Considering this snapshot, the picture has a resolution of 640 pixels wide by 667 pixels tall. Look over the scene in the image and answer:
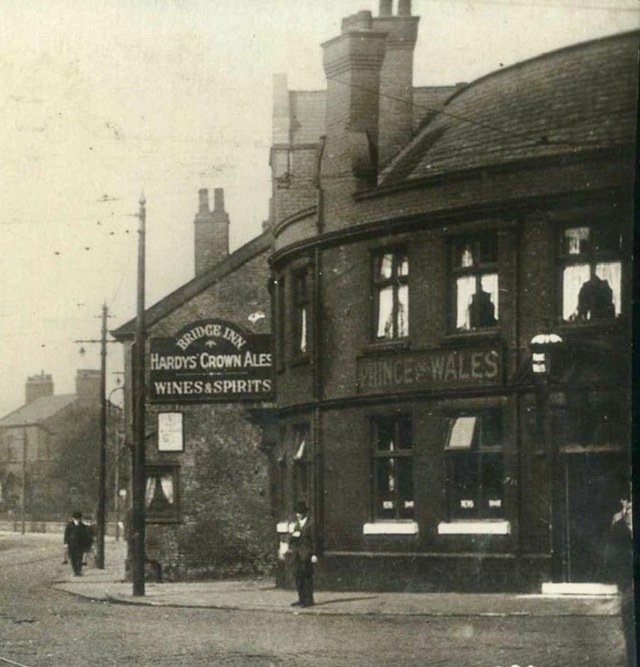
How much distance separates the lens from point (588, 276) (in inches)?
666

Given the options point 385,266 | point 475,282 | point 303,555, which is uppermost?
point 385,266

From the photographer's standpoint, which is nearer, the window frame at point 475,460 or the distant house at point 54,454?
the window frame at point 475,460

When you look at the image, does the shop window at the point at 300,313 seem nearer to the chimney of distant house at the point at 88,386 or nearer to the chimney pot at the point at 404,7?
the chimney of distant house at the point at 88,386

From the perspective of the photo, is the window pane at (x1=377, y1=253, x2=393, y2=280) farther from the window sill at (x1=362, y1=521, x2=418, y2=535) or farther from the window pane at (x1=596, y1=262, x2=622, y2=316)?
the window pane at (x1=596, y1=262, x2=622, y2=316)

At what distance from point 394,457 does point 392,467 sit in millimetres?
165

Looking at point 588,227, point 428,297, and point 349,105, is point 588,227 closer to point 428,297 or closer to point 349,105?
point 428,297

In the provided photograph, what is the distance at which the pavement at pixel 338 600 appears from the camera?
16172 mm

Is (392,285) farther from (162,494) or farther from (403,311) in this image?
(162,494)

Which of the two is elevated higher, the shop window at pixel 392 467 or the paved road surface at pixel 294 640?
the shop window at pixel 392 467

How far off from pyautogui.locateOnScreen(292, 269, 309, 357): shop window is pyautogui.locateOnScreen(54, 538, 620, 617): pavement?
3956mm

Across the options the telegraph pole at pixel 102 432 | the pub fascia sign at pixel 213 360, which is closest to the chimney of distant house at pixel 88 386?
the telegraph pole at pixel 102 432

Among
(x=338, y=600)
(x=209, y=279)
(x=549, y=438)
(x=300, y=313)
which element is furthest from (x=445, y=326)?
(x=209, y=279)

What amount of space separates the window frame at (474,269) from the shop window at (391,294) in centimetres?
86

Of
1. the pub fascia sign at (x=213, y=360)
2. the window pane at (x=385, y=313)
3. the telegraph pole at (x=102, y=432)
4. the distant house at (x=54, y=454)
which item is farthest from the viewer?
the pub fascia sign at (x=213, y=360)
